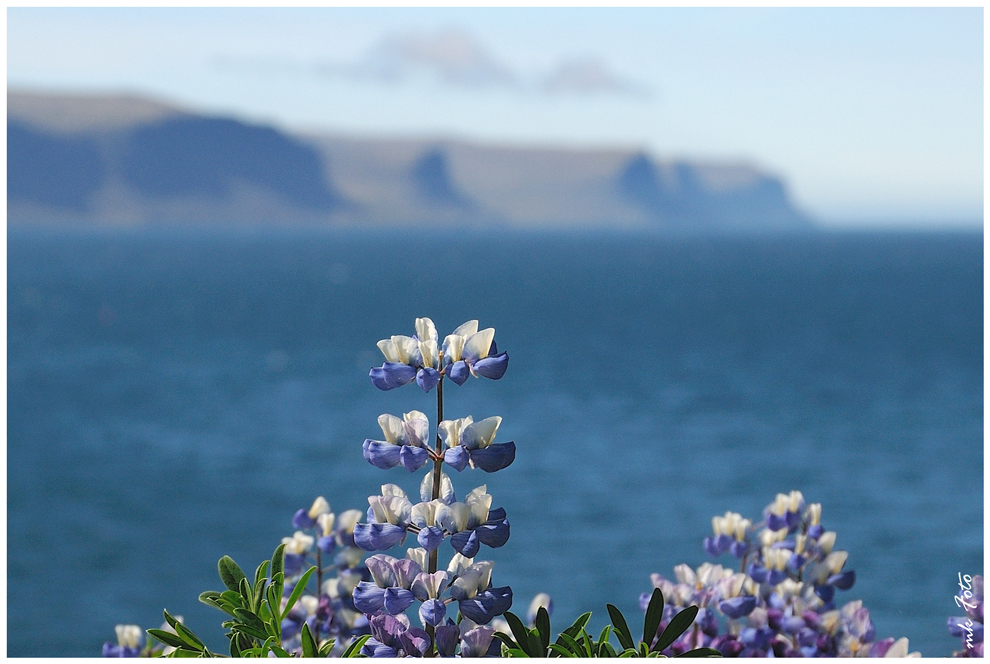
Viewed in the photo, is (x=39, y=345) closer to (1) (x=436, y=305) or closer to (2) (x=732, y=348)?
(1) (x=436, y=305)

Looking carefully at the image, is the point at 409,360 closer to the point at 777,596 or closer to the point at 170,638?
the point at 170,638

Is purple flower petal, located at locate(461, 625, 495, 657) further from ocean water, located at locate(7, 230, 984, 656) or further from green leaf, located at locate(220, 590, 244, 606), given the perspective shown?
ocean water, located at locate(7, 230, 984, 656)

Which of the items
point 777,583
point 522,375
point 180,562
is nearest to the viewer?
point 777,583

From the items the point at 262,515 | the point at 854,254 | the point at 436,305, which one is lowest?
the point at 262,515

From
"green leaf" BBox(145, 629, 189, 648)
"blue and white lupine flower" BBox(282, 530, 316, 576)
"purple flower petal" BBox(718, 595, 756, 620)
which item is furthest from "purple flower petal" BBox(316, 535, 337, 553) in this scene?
"purple flower petal" BBox(718, 595, 756, 620)

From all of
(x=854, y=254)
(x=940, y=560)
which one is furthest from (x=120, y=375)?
(x=854, y=254)

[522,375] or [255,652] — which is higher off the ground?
[522,375]

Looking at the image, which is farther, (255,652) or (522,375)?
(522,375)
